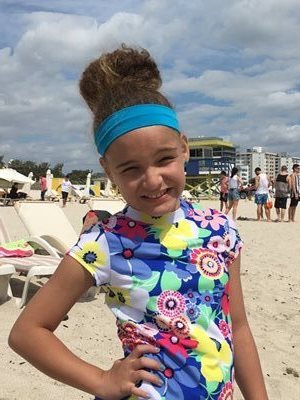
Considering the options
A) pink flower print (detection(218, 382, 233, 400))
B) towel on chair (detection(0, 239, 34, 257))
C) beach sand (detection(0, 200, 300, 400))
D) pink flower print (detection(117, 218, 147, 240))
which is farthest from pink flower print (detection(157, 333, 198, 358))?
towel on chair (detection(0, 239, 34, 257))

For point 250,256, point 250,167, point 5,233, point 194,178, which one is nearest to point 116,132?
point 5,233

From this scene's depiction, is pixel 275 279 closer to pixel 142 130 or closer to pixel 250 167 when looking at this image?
pixel 142 130

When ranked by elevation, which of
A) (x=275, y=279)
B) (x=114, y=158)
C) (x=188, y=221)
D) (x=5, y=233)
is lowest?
(x=275, y=279)

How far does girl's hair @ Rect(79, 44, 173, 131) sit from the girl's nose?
0.17 meters

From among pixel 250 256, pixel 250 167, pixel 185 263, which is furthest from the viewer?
pixel 250 167

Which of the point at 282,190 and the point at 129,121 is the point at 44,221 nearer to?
the point at 129,121

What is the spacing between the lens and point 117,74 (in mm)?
1367

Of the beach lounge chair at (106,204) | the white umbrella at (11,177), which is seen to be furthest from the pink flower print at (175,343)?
the white umbrella at (11,177)

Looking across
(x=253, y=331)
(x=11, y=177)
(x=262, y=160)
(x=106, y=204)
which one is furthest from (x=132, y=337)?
(x=262, y=160)

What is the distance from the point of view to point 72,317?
4.56 meters

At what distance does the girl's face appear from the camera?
4.06 ft

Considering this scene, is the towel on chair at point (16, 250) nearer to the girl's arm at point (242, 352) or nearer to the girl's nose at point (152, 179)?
the girl's arm at point (242, 352)

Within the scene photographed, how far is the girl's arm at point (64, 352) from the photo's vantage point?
3.76 feet

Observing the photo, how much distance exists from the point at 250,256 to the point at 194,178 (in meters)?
31.9
